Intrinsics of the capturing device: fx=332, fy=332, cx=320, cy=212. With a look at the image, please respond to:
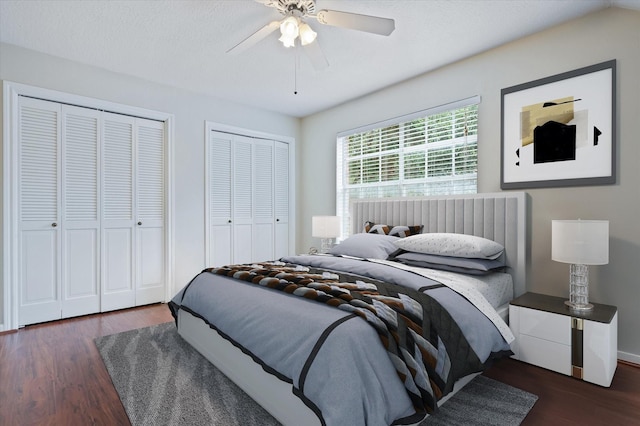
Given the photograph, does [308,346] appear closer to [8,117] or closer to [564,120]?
[564,120]

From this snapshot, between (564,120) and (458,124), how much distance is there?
2.98ft

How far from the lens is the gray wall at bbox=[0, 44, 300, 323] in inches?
128

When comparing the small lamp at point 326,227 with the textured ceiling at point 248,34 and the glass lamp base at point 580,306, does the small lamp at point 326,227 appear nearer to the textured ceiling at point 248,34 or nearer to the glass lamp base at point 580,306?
the textured ceiling at point 248,34

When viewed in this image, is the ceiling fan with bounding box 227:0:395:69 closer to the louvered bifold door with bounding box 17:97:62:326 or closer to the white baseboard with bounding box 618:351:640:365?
the louvered bifold door with bounding box 17:97:62:326

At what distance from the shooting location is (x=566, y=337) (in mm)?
2143

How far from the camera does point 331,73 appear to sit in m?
3.57

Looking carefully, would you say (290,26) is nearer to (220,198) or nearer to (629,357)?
(220,198)

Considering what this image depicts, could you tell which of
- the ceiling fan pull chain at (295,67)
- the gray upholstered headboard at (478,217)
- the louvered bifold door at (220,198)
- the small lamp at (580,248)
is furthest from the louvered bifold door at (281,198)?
the small lamp at (580,248)

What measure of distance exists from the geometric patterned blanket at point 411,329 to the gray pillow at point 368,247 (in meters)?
1.02

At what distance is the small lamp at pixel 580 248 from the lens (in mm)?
2148

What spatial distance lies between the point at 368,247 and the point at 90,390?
228 cm

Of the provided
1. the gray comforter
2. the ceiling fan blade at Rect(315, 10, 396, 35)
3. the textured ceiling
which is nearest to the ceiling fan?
the ceiling fan blade at Rect(315, 10, 396, 35)

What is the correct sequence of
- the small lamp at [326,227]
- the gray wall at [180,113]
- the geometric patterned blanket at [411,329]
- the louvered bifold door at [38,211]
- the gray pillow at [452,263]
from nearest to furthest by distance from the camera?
the geometric patterned blanket at [411,329]
the gray pillow at [452,263]
the louvered bifold door at [38,211]
the gray wall at [180,113]
the small lamp at [326,227]

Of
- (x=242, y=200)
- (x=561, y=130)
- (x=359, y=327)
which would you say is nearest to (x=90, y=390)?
(x=359, y=327)
